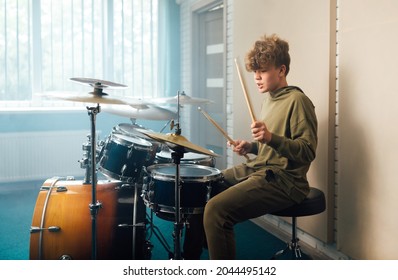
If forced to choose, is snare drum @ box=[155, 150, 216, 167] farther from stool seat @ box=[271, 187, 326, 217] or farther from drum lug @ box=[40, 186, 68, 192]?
stool seat @ box=[271, 187, 326, 217]

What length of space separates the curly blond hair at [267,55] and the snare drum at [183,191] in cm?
59

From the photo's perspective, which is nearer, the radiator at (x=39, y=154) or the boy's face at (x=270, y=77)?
the boy's face at (x=270, y=77)

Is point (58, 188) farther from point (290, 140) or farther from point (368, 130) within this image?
point (368, 130)

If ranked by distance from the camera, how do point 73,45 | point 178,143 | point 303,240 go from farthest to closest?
point 73,45 → point 303,240 → point 178,143

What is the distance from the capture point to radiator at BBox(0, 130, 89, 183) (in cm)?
454

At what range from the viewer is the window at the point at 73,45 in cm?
461

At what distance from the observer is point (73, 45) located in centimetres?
486

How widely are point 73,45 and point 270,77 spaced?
333 cm

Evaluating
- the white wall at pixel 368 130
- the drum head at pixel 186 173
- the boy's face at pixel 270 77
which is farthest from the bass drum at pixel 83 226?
the white wall at pixel 368 130

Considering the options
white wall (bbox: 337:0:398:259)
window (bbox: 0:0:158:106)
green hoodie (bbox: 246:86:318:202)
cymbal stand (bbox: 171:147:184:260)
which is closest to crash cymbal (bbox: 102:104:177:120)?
green hoodie (bbox: 246:86:318:202)

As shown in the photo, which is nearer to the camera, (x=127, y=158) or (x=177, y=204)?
(x=177, y=204)

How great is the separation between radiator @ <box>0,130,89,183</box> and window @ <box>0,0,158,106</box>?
45 centimetres

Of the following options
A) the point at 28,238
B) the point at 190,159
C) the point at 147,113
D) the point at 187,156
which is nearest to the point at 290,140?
the point at 190,159

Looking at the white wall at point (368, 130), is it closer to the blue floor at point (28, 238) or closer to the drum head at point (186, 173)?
the blue floor at point (28, 238)
